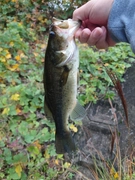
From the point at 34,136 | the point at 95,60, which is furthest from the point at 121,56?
the point at 34,136

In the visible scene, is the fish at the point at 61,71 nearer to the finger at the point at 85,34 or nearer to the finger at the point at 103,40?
the finger at the point at 85,34

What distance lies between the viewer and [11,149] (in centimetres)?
258

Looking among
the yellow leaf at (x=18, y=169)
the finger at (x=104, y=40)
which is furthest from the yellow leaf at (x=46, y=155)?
the finger at (x=104, y=40)

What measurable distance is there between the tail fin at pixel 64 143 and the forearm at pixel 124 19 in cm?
70

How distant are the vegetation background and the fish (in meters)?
0.80

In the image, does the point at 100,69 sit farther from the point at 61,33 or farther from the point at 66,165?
the point at 61,33

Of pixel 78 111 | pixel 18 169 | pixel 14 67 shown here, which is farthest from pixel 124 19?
pixel 14 67

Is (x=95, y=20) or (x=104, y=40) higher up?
(x=95, y=20)

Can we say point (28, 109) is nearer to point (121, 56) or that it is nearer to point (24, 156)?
point (24, 156)

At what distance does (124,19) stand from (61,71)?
0.41m

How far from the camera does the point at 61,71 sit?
153 cm

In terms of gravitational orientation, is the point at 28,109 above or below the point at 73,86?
below

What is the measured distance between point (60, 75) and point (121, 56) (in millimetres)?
2848

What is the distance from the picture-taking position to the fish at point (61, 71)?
1471 mm
